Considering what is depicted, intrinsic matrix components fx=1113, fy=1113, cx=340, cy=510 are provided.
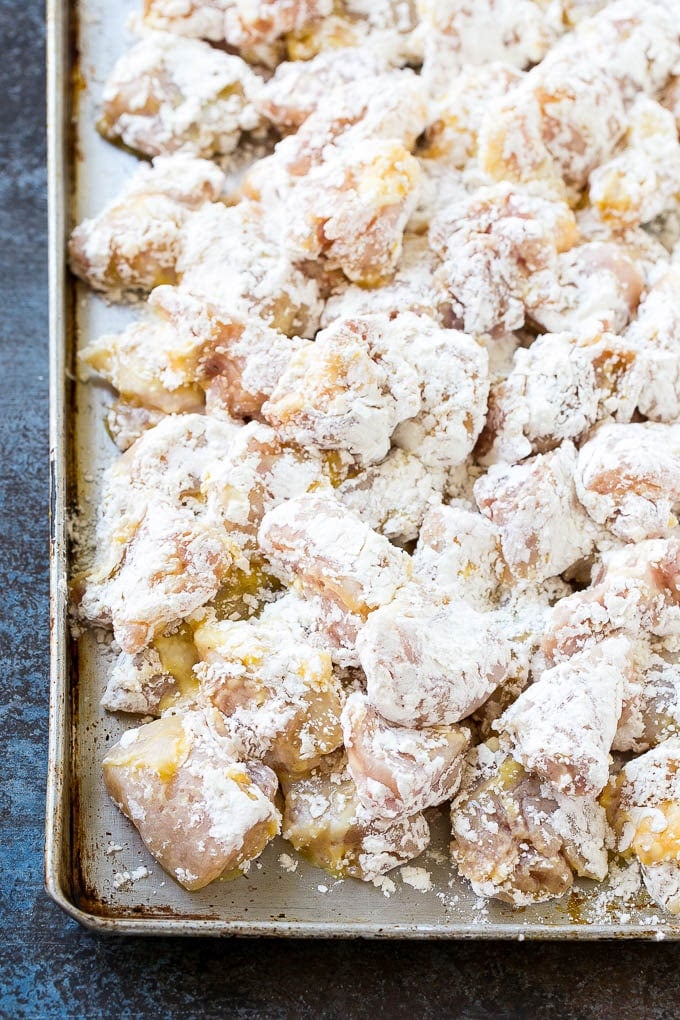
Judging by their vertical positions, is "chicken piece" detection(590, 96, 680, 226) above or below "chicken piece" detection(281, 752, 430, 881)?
above

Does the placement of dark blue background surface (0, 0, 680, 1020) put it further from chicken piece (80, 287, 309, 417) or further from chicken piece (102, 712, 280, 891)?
chicken piece (80, 287, 309, 417)

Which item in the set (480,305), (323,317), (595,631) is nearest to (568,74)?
(480,305)

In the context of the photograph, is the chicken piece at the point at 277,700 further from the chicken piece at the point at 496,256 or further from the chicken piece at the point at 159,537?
the chicken piece at the point at 496,256

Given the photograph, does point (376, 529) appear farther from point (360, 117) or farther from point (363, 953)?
point (360, 117)

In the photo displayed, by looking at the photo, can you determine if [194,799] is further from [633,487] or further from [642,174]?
[642,174]

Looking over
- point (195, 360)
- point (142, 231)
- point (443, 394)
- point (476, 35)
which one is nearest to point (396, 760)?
point (443, 394)

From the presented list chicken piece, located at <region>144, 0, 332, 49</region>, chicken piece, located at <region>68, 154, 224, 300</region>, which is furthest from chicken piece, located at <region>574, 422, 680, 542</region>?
chicken piece, located at <region>144, 0, 332, 49</region>
